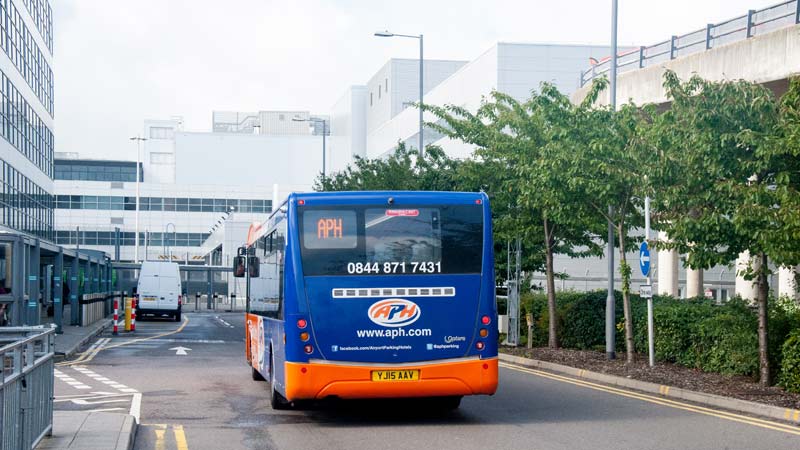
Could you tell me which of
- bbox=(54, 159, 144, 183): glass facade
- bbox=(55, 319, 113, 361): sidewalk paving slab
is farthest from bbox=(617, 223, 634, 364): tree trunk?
bbox=(54, 159, 144, 183): glass facade

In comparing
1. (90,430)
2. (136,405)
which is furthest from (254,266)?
(90,430)

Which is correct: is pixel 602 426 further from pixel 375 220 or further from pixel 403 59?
pixel 403 59

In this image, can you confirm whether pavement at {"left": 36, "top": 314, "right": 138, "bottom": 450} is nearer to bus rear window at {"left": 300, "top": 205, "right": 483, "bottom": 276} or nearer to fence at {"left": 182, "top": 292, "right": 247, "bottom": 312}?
bus rear window at {"left": 300, "top": 205, "right": 483, "bottom": 276}

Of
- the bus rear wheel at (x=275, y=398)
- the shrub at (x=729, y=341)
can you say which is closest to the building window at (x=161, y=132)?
the shrub at (x=729, y=341)

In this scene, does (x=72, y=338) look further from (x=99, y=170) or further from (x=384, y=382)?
(x=99, y=170)

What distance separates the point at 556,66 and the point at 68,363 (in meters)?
40.5

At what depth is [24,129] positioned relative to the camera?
1918 inches

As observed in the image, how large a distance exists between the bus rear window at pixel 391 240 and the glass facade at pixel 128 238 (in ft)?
337

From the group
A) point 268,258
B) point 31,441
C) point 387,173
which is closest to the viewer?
point 31,441

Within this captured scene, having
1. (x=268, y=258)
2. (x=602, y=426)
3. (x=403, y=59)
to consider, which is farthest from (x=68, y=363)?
(x=403, y=59)

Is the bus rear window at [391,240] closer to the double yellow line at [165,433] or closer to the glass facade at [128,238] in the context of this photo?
the double yellow line at [165,433]

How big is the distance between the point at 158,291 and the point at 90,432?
135ft

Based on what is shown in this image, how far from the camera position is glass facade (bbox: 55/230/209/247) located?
11338 cm

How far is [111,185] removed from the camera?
380 ft
